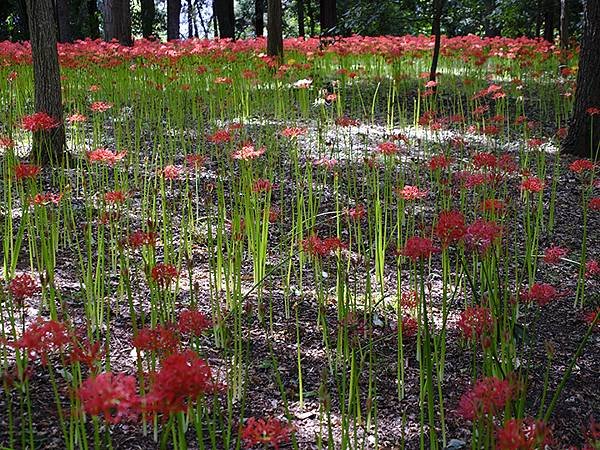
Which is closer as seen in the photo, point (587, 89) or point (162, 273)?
point (162, 273)

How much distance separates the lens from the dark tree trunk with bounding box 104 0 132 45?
1284cm

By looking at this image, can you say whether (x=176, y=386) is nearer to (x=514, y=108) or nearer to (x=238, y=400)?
(x=238, y=400)

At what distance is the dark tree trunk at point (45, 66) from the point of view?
4.89 metres

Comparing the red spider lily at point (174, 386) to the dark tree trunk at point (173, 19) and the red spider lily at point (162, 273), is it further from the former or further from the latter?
the dark tree trunk at point (173, 19)

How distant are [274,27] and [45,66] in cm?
494

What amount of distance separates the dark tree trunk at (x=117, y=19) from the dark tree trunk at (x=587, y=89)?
921 centimetres

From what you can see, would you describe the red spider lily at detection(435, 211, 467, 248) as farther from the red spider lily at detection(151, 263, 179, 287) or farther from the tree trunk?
the tree trunk

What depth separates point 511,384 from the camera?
4.49 feet

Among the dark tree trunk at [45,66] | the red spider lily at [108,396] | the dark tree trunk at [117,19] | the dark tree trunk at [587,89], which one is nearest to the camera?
the red spider lily at [108,396]

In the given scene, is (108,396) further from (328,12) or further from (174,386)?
(328,12)

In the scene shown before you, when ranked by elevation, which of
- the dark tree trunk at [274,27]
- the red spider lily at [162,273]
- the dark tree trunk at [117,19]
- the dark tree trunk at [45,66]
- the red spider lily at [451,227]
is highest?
the dark tree trunk at [117,19]

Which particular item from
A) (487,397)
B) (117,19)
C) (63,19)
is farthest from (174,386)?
(63,19)

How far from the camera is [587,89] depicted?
6.05 m

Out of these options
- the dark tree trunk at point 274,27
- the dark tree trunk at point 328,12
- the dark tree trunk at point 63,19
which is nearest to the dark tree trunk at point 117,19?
the dark tree trunk at point 274,27
